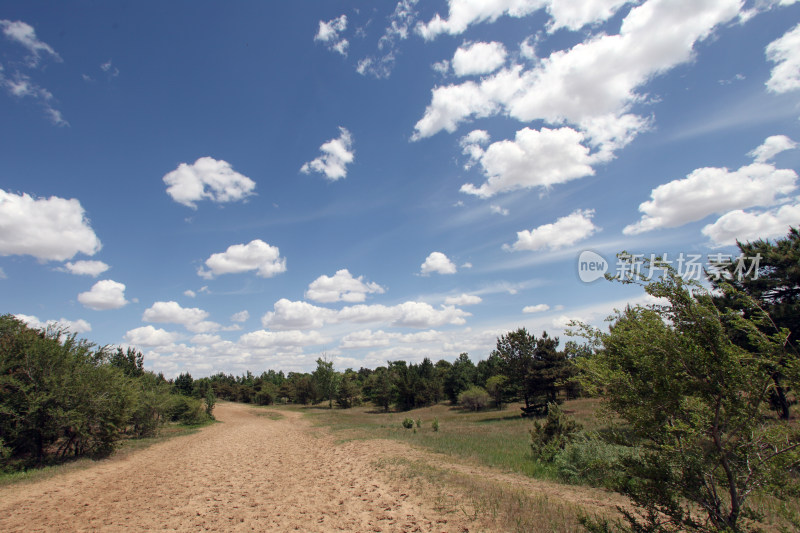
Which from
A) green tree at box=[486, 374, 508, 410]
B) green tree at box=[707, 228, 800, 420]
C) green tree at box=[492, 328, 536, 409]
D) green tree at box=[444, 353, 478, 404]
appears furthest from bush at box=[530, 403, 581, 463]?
green tree at box=[444, 353, 478, 404]

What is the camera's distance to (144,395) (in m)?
26.4

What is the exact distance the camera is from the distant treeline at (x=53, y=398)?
15.1 metres

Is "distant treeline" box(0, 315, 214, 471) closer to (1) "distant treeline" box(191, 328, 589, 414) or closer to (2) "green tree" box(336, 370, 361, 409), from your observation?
(1) "distant treeline" box(191, 328, 589, 414)

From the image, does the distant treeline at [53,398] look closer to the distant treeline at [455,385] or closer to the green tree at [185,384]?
the distant treeline at [455,385]

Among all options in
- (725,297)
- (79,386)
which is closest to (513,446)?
(725,297)

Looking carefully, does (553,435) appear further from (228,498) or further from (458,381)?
(458,381)

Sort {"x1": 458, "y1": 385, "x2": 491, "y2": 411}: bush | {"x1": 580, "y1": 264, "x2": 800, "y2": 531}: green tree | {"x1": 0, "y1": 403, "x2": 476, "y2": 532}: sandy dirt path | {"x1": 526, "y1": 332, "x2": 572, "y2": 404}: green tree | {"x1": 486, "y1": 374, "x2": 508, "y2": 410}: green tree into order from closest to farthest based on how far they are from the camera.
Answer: {"x1": 580, "y1": 264, "x2": 800, "y2": 531}: green tree
{"x1": 0, "y1": 403, "x2": 476, "y2": 532}: sandy dirt path
{"x1": 526, "y1": 332, "x2": 572, "y2": 404}: green tree
{"x1": 486, "y1": 374, "x2": 508, "y2": 410}: green tree
{"x1": 458, "y1": 385, "x2": 491, "y2": 411}: bush

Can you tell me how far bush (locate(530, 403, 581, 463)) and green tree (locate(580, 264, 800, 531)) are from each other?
11109mm

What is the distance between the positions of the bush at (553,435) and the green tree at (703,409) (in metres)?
11.1

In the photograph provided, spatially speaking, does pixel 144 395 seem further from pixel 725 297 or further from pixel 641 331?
pixel 725 297

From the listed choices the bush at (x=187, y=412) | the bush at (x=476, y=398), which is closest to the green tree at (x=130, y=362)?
the bush at (x=187, y=412)

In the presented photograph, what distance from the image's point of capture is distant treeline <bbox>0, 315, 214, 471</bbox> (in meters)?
15.1

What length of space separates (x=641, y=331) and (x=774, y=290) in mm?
23369

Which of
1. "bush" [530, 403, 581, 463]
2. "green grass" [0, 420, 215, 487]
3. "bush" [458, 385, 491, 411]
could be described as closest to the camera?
"green grass" [0, 420, 215, 487]
